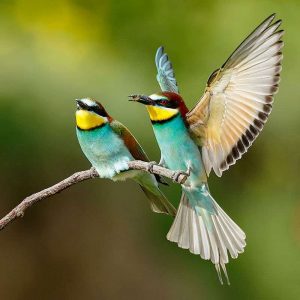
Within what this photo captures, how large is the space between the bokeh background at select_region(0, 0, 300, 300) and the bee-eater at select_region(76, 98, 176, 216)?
1.99m

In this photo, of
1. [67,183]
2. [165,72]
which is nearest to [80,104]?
[67,183]

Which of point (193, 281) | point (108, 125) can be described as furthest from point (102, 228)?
point (108, 125)

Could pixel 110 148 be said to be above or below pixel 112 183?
above

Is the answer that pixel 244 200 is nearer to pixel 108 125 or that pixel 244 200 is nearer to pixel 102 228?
pixel 102 228

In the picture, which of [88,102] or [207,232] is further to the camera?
[207,232]

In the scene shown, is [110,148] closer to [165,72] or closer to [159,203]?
[159,203]

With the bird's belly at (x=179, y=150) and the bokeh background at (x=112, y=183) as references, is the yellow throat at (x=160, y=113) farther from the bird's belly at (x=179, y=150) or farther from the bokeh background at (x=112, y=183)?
the bokeh background at (x=112, y=183)

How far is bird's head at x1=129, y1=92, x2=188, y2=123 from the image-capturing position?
86cm

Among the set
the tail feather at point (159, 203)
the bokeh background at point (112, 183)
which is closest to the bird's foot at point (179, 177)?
the tail feather at point (159, 203)

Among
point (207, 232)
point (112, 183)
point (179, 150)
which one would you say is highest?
point (179, 150)

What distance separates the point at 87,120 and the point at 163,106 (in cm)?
8

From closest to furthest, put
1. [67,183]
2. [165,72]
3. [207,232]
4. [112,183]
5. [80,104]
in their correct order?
[67,183] < [80,104] < [207,232] < [165,72] < [112,183]

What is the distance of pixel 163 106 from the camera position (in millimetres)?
888

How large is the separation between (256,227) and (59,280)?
2.43 feet
